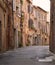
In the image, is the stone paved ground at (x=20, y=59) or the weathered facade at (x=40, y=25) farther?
the weathered facade at (x=40, y=25)

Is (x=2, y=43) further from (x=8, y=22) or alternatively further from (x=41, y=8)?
(x=41, y=8)

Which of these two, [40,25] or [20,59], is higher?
[40,25]

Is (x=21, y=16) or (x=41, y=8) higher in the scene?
(x=41, y=8)

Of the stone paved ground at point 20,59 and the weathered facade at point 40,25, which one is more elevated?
the weathered facade at point 40,25

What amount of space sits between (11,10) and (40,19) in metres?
38.0

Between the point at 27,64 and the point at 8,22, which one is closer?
the point at 27,64

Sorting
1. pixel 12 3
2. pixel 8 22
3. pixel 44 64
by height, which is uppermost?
pixel 12 3

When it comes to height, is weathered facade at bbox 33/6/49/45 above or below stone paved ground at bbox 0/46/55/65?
above

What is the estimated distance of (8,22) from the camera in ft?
106

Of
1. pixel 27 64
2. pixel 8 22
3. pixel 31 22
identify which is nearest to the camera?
pixel 27 64

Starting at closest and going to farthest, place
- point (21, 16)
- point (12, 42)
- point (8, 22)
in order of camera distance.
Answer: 1. point (8, 22)
2. point (12, 42)
3. point (21, 16)

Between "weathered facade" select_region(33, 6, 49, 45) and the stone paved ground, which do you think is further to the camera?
"weathered facade" select_region(33, 6, 49, 45)

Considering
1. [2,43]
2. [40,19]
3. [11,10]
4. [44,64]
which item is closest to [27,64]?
[44,64]

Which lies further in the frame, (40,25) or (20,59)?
(40,25)
